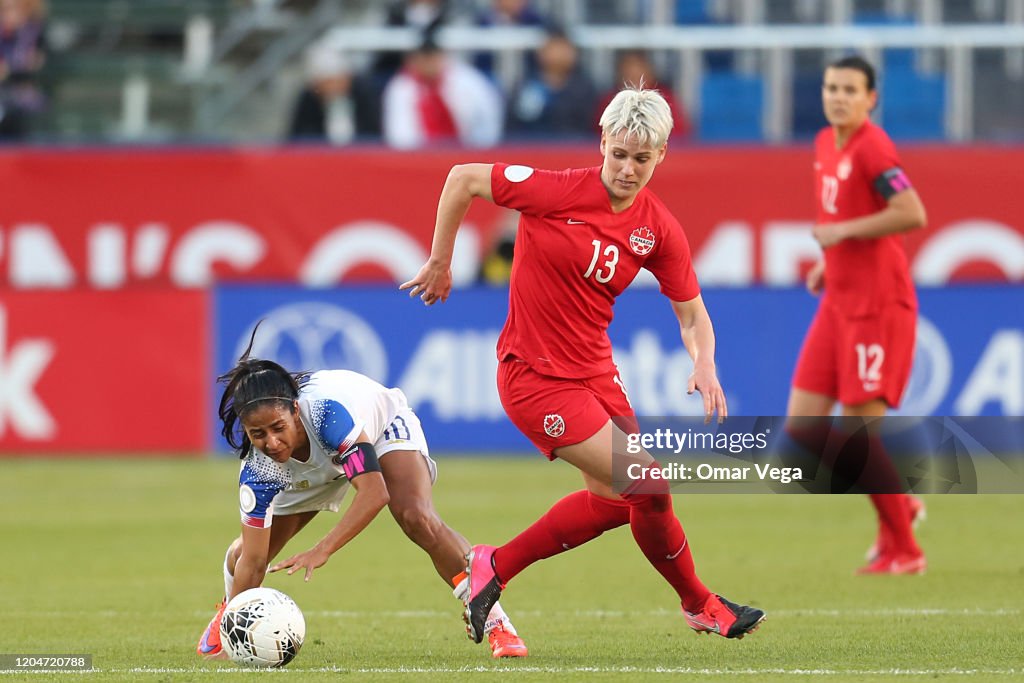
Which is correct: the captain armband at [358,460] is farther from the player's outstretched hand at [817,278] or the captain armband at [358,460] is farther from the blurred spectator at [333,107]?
the blurred spectator at [333,107]

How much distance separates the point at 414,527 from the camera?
6.80 m

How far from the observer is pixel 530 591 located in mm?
8867

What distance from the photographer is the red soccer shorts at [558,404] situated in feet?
21.9

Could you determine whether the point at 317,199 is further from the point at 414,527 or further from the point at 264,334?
the point at 414,527

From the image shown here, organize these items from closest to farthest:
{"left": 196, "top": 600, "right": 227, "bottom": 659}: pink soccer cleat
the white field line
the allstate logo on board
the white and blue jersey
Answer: the white field line
the white and blue jersey
{"left": 196, "top": 600, "right": 227, "bottom": 659}: pink soccer cleat
the allstate logo on board

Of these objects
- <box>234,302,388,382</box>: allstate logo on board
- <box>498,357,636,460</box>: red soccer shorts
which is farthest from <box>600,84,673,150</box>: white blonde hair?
<box>234,302,388,382</box>: allstate logo on board

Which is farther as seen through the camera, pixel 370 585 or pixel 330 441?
pixel 370 585

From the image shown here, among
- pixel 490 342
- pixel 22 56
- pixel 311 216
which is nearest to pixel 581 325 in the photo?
pixel 490 342

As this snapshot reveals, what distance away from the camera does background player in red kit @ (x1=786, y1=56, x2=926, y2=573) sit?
29.7 feet

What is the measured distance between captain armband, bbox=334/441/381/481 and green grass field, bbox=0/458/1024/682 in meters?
0.72

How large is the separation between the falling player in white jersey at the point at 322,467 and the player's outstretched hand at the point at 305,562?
0.4 inches

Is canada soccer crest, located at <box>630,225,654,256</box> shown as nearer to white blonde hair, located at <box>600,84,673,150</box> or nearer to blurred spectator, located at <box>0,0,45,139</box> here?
white blonde hair, located at <box>600,84,673,150</box>

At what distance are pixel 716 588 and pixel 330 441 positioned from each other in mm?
2869

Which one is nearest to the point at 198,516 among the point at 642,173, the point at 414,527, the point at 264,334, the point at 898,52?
the point at 264,334
